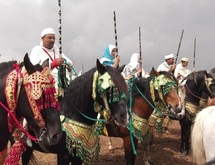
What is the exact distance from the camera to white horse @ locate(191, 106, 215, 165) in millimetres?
4534

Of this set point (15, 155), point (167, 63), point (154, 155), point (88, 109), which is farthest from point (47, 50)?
point (167, 63)

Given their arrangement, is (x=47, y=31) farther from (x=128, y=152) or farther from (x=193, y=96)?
(x=193, y=96)

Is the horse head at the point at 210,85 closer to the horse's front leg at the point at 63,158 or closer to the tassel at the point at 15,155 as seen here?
the horse's front leg at the point at 63,158

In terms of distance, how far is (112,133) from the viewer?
6.69 meters

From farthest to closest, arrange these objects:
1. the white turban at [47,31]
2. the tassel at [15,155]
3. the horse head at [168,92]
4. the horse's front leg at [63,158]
A: the horse head at [168,92] < the white turban at [47,31] < the horse's front leg at [63,158] < the tassel at [15,155]

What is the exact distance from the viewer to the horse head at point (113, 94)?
424cm

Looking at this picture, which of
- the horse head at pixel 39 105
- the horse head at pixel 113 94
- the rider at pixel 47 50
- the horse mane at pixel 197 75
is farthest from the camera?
the horse mane at pixel 197 75

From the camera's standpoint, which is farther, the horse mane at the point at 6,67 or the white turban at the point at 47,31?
the white turban at the point at 47,31

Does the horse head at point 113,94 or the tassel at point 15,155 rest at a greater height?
the horse head at point 113,94

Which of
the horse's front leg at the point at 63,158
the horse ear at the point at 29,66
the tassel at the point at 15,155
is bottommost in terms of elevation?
the horse's front leg at the point at 63,158

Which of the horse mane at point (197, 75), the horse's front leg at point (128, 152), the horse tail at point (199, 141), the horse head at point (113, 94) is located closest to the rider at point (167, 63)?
the horse mane at point (197, 75)

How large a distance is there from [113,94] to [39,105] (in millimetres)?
1607

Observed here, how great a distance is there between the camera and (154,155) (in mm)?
9117

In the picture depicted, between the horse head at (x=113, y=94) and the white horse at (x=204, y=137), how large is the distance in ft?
4.63
